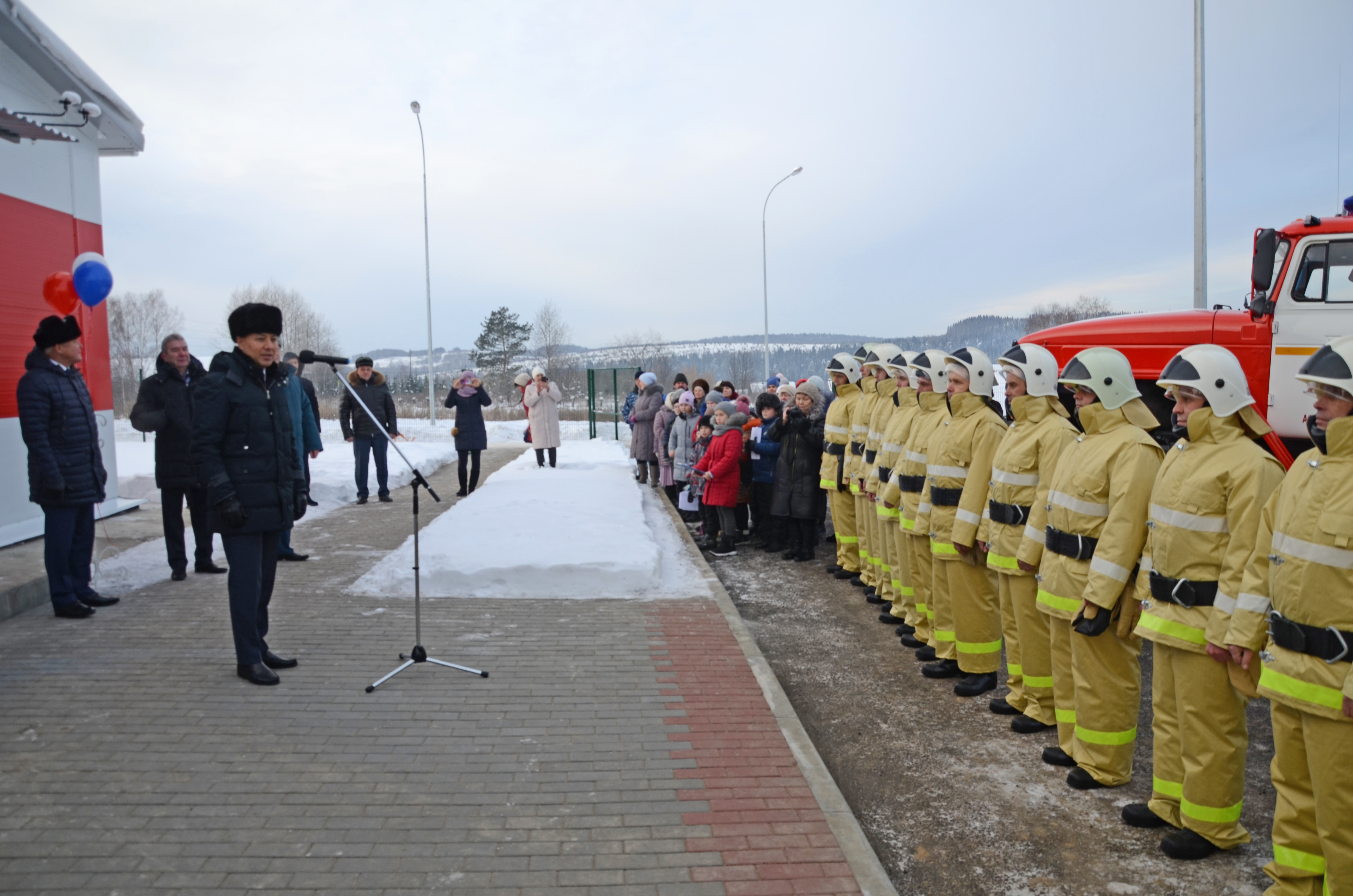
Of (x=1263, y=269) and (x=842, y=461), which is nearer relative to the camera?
(x=1263, y=269)

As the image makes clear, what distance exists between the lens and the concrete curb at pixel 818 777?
3266 millimetres

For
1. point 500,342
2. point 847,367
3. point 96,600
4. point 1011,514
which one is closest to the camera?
point 1011,514

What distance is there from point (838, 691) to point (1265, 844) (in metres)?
2.51

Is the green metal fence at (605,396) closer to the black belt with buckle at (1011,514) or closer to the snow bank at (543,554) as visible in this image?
the snow bank at (543,554)

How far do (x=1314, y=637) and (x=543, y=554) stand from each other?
5917 mm

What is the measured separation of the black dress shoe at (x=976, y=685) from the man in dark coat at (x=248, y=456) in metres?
4.22

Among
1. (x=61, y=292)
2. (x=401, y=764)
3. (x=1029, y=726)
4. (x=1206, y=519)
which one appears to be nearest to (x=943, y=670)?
(x=1029, y=726)

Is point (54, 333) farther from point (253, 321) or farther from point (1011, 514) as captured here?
point (1011, 514)

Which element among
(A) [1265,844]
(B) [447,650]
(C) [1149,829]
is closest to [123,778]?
(B) [447,650]

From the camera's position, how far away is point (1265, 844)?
373 cm

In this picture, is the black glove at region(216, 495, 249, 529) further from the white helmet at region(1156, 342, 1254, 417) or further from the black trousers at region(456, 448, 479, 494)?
the black trousers at region(456, 448, 479, 494)

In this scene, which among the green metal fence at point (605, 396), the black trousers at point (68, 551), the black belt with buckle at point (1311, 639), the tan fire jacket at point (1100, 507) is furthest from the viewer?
the green metal fence at point (605, 396)

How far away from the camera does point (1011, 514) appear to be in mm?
5059

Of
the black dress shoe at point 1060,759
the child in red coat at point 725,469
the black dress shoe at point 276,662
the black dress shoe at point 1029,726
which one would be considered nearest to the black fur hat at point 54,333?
the black dress shoe at point 276,662
